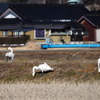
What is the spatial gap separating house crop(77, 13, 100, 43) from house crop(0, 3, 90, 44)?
835 mm

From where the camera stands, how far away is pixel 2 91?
13664mm

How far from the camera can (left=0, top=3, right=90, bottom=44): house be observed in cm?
4541

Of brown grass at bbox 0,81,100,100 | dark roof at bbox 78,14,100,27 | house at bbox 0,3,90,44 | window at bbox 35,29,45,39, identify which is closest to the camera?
brown grass at bbox 0,81,100,100

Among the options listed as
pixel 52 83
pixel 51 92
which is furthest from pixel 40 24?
pixel 51 92

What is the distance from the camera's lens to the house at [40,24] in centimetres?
4541

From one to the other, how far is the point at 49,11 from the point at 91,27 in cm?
459

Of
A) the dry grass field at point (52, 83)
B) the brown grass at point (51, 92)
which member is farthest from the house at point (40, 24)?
the brown grass at point (51, 92)

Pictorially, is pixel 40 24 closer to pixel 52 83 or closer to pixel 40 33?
pixel 40 33

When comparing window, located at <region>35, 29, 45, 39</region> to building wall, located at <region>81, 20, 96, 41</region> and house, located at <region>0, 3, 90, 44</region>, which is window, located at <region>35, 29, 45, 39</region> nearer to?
house, located at <region>0, 3, 90, 44</region>

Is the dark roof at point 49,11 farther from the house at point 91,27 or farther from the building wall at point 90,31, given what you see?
the building wall at point 90,31

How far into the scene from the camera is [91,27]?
155ft

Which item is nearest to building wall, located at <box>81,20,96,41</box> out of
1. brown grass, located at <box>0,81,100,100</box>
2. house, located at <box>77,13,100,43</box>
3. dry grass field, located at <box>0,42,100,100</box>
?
house, located at <box>77,13,100,43</box>

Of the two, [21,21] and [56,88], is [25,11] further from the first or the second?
[56,88]

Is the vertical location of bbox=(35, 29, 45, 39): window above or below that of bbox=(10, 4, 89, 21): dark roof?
below
